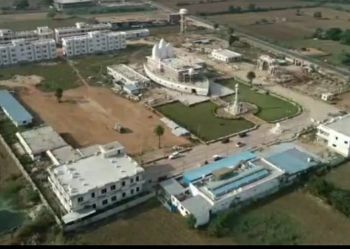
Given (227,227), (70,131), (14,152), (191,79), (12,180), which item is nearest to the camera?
(227,227)

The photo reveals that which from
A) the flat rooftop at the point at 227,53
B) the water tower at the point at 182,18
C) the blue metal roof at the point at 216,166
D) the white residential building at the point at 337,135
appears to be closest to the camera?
the blue metal roof at the point at 216,166

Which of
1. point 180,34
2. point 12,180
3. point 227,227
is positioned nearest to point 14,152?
point 12,180

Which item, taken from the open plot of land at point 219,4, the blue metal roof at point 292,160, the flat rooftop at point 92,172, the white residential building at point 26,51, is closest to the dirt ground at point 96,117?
the flat rooftop at point 92,172

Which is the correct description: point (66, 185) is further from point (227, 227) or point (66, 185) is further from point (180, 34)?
point (180, 34)

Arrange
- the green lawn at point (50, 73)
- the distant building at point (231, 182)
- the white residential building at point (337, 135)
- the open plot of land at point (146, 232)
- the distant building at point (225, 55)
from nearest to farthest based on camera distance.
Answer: the open plot of land at point (146, 232)
the distant building at point (231, 182)
the white residential building at point (337, 135)
the green lawn at point (50, 73)
the distant building at point (225, 55)

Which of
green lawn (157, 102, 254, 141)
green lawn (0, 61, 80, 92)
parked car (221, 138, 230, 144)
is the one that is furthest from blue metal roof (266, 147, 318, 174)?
green lawn (0, 61, 80, 92)

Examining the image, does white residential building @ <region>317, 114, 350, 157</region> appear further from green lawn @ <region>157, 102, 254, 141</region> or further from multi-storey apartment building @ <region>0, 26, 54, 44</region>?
multi-storey apartment building @ <region>0, 26, 54, 44</region>

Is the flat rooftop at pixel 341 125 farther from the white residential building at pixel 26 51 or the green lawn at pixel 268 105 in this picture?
the white residential building at pixel 26 51

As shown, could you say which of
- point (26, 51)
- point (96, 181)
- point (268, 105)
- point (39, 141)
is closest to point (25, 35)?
point (26, 51)
